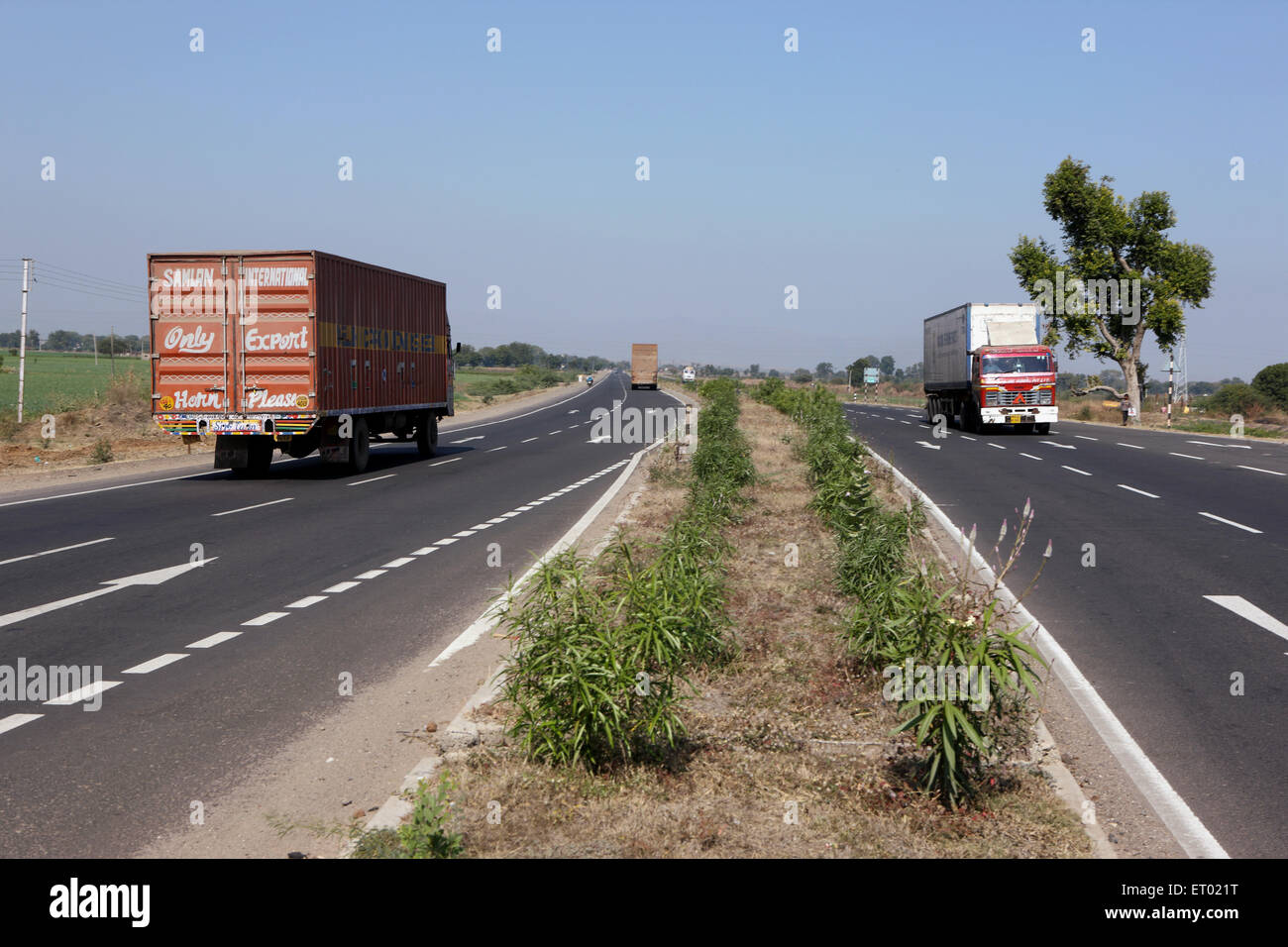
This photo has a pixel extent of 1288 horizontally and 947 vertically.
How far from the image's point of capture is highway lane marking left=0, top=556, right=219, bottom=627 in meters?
9.09

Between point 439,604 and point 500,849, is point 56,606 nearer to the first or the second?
point 439,604

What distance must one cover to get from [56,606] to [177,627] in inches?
61.0

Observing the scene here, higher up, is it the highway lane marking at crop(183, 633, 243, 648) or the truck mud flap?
the truck mud flap

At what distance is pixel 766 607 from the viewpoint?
9.15 meters

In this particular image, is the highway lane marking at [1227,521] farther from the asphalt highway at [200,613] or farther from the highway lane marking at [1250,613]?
the asphalt highway at [200,613]

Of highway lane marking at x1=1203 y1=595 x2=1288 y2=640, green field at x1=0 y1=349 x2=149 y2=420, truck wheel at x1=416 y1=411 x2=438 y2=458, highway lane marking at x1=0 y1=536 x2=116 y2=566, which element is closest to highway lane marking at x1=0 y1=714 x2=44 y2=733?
highway lane marking at x1=0 y1=536 x2=116 y2=566

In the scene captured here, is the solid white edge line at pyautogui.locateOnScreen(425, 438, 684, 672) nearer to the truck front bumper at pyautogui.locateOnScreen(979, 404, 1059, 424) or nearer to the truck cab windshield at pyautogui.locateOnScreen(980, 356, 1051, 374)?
the truck front bumper at pyautogui.locateOnScreen(979, 404, 1059, 424)

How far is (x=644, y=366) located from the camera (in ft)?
344

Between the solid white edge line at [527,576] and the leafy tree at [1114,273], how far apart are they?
34895 millimetres

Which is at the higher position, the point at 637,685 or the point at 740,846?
the point at 637,685

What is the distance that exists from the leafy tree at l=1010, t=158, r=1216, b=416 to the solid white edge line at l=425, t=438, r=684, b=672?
34.9 m
